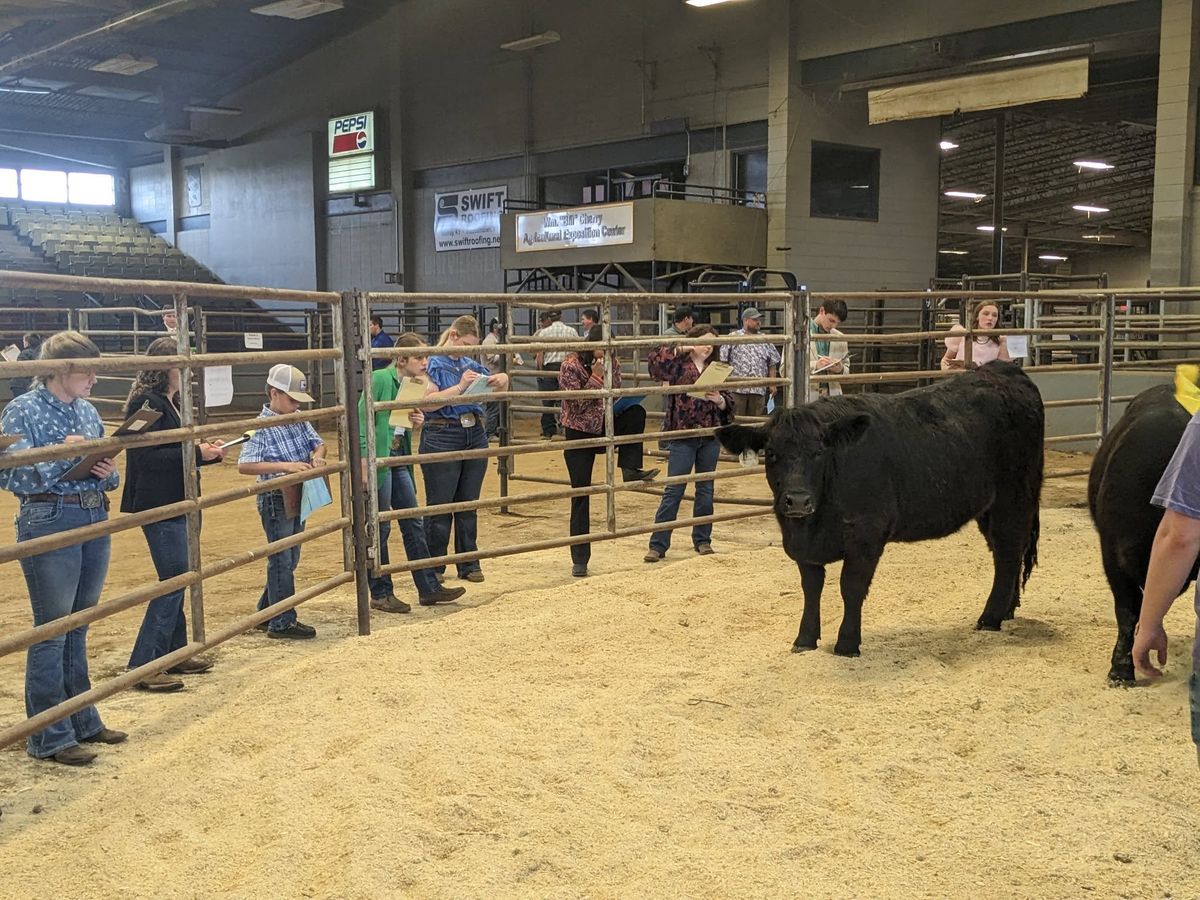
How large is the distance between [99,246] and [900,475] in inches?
1117

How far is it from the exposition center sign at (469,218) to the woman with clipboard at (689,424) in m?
16.7

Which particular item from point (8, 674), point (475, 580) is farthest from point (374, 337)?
point (8, 674)

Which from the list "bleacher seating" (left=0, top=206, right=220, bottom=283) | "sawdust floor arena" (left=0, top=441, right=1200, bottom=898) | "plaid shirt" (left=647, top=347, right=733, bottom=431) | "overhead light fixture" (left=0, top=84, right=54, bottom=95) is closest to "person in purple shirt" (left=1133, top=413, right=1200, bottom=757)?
"sawdust floor arena" (left=0, top=441, right=1200, bottom=898)

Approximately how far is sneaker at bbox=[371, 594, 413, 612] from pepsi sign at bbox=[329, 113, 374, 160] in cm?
2147

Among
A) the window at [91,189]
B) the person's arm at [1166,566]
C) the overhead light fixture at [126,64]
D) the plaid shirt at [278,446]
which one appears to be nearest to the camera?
the person's arm at [1166,566]

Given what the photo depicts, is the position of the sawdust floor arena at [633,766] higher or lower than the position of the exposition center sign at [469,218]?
lower

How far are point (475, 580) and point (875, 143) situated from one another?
50.3 ft

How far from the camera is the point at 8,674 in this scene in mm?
4910

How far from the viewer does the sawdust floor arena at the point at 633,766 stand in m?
2.96

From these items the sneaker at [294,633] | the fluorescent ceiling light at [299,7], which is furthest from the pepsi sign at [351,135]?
the sneaker at [294,633]

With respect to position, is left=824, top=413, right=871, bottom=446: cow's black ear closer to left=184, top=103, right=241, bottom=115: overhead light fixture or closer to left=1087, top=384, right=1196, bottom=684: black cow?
left=1087, top=384, right=1196, bottom=684: black cow

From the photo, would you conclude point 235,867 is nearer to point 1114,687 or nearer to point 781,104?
point 1114,687

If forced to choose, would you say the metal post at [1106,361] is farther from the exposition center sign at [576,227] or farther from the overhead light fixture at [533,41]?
the overhead light fixture at [533,41]

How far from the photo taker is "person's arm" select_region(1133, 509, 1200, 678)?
7.33 ft
